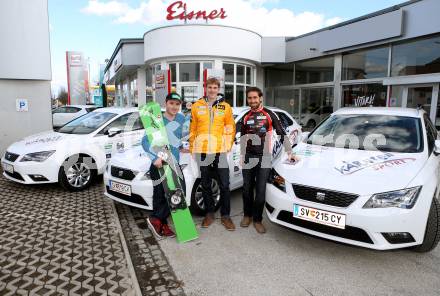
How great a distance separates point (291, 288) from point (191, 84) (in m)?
12.9

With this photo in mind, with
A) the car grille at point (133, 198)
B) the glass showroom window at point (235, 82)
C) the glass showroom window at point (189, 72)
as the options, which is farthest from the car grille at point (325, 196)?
the glass showroom window at point (235, 82)

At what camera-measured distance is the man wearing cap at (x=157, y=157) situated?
153 inches

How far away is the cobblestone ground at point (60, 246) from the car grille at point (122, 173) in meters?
0.61

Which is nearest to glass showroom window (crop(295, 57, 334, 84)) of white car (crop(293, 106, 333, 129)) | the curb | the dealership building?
the dealership building

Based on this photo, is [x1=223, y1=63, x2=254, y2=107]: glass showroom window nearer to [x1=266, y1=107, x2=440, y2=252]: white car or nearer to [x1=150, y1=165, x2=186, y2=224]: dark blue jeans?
[x1=266, y1=107, x2=440, y2=252]: white car

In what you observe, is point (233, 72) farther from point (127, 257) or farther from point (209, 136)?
point (127, 257)

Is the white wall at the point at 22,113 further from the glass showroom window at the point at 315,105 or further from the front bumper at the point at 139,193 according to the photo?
the glass showroom window at the point at 315,105

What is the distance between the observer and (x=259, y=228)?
4.04m

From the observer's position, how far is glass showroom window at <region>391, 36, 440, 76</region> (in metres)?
9.76

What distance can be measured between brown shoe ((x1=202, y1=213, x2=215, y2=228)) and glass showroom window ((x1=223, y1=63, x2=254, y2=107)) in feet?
37.6

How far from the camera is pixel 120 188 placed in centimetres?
428

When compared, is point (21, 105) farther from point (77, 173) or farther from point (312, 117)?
point (312, 117)

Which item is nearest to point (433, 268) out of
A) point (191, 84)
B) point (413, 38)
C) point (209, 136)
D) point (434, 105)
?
point (209, 136)

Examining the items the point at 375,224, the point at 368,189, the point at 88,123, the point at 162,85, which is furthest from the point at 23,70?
the point at 375,224
